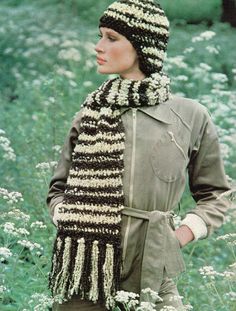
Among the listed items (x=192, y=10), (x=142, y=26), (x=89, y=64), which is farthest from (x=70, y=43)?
(x=142, y=26)

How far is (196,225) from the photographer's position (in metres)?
3.72

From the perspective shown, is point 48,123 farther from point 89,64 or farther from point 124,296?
point 124,296

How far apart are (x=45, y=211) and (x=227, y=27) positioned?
16.0ft

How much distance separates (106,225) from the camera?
3557mm

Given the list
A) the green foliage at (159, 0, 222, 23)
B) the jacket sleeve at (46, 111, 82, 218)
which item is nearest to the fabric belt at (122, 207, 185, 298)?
the jacket sleeve at (46, 111, 82, 218)

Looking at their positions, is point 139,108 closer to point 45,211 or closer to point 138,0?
point 138,0

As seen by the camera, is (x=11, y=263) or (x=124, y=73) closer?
(x=124, y=73)

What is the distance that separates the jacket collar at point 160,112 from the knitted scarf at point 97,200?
0.02m

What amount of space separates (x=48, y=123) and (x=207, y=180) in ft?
9.21

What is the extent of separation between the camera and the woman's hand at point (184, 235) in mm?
3689

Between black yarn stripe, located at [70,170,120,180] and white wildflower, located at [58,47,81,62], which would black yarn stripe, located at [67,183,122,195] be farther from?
white wildflower, located at [58,47,81,62]

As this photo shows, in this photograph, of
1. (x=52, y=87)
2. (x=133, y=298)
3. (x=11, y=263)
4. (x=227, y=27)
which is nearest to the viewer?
(x=133, y=298)

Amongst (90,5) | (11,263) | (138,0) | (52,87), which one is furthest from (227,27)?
(138,0)

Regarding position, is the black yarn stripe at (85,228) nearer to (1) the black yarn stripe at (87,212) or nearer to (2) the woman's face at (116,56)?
(1) the black yarn stripe at (87,212)
